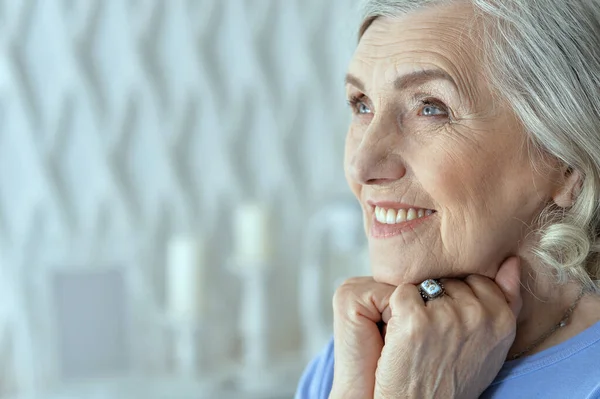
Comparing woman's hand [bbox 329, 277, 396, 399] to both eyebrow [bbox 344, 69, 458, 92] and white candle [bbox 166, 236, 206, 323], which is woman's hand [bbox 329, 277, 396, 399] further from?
white candle [bbox 166, 236, 206, 323]

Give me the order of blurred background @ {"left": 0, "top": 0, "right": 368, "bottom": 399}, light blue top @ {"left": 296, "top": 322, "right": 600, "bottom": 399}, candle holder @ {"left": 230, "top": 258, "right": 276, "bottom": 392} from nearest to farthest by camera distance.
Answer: light blue top @ {"left": 296, "top": 322, "right": 600, "bottom": 399} → blurred background @ {"left": 0, "top": 0, "right": 368, "bottom": 399} → candle holder @ {"left": 230, "top": 258, "right": 276, "bottom": 392}

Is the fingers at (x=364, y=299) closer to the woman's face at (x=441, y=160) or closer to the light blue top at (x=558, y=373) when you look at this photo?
the woman's face at (x=441, y=160)

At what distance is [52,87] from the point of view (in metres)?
2.02

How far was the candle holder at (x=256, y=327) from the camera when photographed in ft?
6.96

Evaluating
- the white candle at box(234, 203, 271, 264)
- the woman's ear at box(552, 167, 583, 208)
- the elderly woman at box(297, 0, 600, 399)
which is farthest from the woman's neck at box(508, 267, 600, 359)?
the white candle at box(234, 203, 271, 264)

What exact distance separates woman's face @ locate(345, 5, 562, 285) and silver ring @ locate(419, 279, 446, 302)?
1 cm

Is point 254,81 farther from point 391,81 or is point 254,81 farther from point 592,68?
point 592,68

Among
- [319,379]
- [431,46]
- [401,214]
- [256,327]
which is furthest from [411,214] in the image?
[256,327]

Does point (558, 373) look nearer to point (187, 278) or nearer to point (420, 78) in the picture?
point (420, 78)

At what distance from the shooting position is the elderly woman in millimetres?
964

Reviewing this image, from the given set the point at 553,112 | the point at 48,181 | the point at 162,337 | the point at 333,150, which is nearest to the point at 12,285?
the point at 48,181

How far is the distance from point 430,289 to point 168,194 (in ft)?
4.22

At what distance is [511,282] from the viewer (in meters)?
1.02

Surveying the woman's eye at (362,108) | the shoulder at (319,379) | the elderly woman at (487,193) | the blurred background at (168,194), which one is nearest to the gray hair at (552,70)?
the elderly woman at (487,193)
